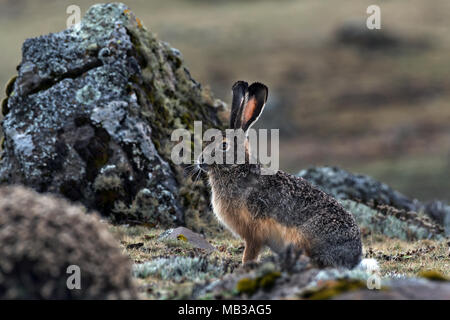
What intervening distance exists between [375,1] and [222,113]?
5662 centimetres

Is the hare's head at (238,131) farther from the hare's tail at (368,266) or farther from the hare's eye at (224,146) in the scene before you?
the hare's tail at (368,266)

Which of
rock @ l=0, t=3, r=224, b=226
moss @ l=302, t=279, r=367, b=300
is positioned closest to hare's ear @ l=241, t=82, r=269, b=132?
moss @ l=302, t=279, r=367, b=300

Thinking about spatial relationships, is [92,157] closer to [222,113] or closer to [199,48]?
[222,113]

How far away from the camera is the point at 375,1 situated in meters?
65.9

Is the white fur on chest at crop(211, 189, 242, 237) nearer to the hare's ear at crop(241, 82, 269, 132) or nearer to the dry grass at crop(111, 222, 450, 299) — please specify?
the dry grass at crop(111, 222, 450, 299)

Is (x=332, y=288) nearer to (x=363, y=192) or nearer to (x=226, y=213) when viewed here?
(x=226, y=213)

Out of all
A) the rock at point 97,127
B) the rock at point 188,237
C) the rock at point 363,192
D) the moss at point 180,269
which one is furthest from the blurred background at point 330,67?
the moss at point 180,269

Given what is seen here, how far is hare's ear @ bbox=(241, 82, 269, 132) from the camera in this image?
8492 millimetres

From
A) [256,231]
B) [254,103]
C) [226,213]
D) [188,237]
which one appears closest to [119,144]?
[188,237]

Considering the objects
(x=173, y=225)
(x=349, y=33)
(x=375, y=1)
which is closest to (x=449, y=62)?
(x=349, y=33)

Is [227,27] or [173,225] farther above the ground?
[227,27]

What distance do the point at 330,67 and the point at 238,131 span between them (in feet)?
152

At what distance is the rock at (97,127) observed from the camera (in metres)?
11.5
